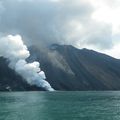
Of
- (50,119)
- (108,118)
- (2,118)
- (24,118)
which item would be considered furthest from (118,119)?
(2,118)

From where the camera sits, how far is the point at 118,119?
9312 cm

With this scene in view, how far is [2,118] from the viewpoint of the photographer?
9412 cm

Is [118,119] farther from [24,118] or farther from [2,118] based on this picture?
[2,118]

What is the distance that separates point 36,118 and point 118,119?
2244 centimetres

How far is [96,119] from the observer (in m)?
92.0

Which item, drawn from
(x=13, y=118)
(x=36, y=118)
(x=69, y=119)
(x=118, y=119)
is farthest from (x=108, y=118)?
(x=13, y=118)

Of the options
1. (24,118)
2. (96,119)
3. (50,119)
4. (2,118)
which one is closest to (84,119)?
(96,119)

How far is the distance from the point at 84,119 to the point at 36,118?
1317cm

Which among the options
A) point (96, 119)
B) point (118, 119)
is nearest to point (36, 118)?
point (96, 119)

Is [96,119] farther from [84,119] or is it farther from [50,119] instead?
[50,119]

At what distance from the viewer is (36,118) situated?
3679 inches

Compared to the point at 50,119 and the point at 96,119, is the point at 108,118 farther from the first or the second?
the point at 50,119

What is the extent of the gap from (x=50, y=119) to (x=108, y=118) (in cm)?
1673

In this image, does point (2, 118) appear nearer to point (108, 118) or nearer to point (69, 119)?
point (69, 119)
